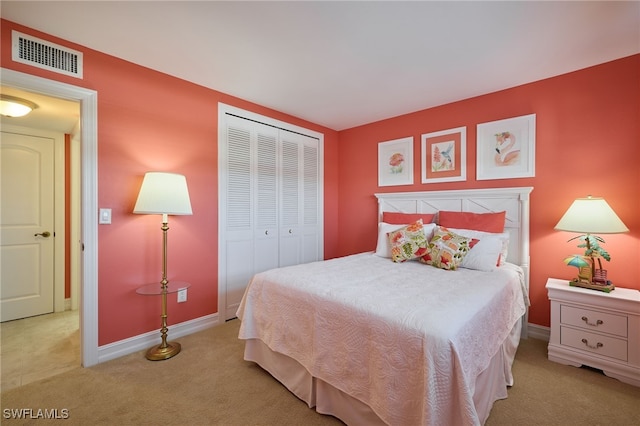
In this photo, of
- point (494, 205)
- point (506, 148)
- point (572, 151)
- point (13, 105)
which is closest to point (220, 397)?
point (494, 205)

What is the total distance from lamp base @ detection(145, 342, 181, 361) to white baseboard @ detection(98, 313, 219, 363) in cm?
13

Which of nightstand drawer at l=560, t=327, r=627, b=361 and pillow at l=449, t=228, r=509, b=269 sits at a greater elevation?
pillow at l=449, t=228, r=509, b=269

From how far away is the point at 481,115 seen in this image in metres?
2.95

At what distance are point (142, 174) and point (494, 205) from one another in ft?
11.2

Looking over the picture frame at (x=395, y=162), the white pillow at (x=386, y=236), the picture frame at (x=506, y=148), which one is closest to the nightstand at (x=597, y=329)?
the white pillow at (x=386, y=236)

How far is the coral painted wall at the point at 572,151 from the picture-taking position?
87.3 inches

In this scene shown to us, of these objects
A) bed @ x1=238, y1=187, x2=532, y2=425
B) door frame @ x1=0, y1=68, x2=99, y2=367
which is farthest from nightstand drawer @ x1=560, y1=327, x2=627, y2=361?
door frame @ x1=0, y1=68, x2=99, y2=367

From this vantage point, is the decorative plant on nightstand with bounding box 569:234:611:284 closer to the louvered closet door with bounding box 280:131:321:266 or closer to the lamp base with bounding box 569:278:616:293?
the lamp base with bounding box 569:278:616:293

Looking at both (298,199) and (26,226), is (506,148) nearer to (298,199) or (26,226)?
(298,199)

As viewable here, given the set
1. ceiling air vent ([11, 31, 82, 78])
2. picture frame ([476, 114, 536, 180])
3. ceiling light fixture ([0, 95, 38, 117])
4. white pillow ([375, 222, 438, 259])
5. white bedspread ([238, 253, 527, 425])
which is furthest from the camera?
white pillow ([375, 222, 438, 259])

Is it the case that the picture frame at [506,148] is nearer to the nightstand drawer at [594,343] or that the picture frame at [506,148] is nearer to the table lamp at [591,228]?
the table lamp at [591,228]

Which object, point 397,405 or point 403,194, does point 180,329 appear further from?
point 403,194

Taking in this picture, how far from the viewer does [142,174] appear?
7.88 ft

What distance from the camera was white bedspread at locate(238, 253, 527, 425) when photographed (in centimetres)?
112
